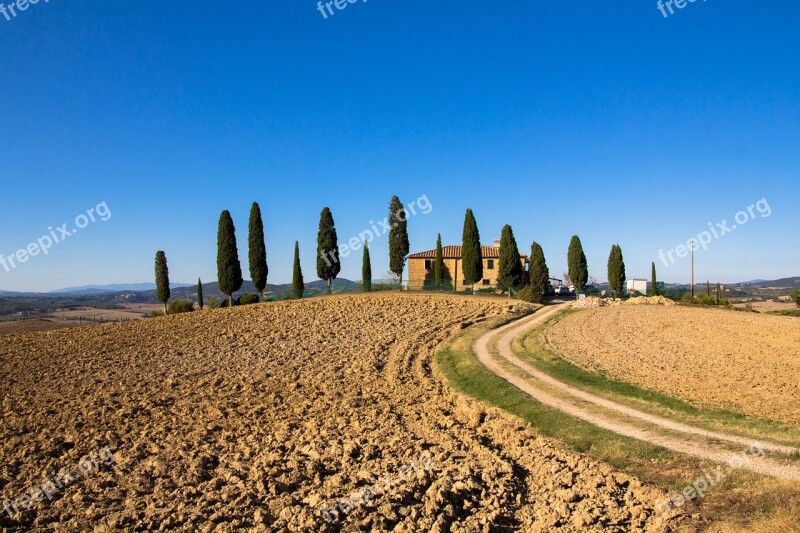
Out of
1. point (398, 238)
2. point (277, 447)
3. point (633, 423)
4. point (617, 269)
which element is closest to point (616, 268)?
point (617, 269)

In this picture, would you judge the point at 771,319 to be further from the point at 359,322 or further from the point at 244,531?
the point at 244,531

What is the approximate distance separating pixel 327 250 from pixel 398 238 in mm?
7627

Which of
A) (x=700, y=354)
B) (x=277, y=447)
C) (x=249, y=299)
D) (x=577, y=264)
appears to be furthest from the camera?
(x=577, y=264)

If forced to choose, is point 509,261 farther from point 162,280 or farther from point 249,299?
point 162,280

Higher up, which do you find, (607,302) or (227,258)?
(227,258)

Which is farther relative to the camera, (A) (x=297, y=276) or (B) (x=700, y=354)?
(A) (x=297, y=276)

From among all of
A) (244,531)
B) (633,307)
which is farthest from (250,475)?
(633,307)

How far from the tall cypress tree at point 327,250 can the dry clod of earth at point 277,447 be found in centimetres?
2406

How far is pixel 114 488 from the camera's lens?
930 centimetres

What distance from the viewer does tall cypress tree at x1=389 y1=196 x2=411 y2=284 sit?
5172 cm

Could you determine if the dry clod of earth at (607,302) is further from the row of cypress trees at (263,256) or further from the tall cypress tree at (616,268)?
the row of cypress trees at (263,256)

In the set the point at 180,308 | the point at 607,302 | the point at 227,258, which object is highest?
the point at 227,258

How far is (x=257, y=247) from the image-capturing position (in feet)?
146

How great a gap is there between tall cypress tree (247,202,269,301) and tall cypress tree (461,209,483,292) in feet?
59.5
